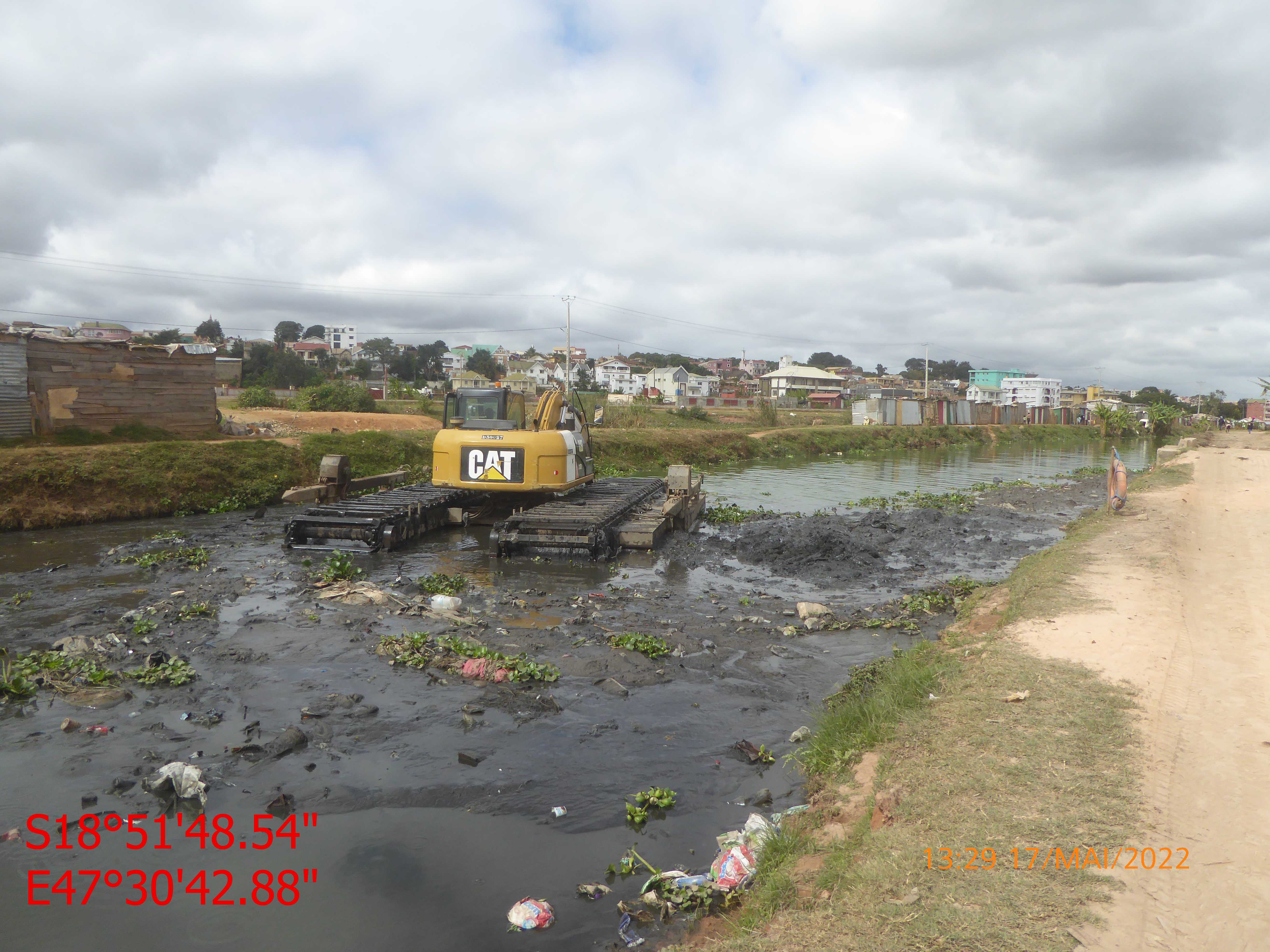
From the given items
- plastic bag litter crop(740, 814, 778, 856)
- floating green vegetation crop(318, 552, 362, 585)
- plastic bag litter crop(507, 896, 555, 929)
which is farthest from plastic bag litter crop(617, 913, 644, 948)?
floating green vegetation crop(318, 552, 362, 585)

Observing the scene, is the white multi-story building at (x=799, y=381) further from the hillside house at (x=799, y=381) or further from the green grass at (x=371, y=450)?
the green grass at (x=371, y=450)

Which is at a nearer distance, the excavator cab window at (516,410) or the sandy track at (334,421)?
the excavator cab window at (516,410)

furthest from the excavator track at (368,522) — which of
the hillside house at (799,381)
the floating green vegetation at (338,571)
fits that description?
the hillside house at (799,381)

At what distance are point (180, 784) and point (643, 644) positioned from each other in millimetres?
4943

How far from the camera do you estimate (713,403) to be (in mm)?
90750

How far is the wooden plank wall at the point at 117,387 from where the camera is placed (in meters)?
22.1

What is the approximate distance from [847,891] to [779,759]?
2.64 meters

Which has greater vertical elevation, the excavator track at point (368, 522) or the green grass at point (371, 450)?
the green grass at point (371, 450)

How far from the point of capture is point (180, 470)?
67.4 ft

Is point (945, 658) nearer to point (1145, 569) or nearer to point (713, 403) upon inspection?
point (1145, 569)

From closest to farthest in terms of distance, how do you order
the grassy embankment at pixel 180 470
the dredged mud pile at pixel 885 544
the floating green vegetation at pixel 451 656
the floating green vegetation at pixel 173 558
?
the floating green vegetation at pixel 451 656 → the floating green vegetation at pixel 173 558 → the dredged mud pile at pixel 885 544 → the grassy embankment at pixel 180 470

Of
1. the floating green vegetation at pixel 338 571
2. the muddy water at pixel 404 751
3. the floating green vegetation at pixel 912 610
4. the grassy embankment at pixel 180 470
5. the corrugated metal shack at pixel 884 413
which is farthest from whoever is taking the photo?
the corrugated metal shack at pixel 884 413

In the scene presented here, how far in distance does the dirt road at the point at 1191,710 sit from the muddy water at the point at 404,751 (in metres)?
2.40

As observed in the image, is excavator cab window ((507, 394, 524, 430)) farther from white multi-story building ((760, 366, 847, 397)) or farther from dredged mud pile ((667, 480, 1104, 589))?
white multi-story building ((760, 366, 847, 397))
